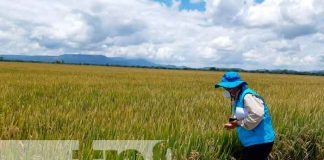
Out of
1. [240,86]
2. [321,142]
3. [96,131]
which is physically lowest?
[321,142]

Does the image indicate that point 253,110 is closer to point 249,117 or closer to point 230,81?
point 249,117

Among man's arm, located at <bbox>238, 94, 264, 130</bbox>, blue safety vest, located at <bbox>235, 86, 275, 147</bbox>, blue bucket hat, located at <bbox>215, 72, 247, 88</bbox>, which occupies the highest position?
blue bucket hat, located at <bbox>215, 72, 247, 88</bbox>

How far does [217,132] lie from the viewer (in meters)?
5.04

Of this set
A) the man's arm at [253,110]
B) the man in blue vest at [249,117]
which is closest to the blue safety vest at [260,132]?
the man in blue vest at [249,117]

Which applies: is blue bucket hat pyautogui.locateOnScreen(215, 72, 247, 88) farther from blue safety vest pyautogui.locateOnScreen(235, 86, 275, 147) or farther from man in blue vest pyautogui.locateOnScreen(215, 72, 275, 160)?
blue safety vest pyautogui.locateOnScreen(235, 86, 275, 147)

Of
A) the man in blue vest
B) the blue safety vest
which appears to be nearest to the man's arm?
the man in blue vest

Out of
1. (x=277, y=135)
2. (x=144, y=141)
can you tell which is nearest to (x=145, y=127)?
(x=144, y=141)

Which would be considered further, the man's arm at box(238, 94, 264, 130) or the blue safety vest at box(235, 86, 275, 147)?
the blue safety vest at box(235, 86, 275, 147)

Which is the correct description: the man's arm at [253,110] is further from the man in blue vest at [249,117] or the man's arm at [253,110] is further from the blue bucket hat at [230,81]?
the blue bucket hat at [230,81]

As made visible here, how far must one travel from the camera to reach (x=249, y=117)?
168 inches

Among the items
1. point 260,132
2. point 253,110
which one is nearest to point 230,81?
point 253,110

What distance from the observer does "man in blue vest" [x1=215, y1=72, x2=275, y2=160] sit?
4.26 metres

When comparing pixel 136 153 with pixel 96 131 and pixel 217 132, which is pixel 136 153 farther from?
pixel 217 132

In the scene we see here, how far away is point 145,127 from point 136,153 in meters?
0.72
